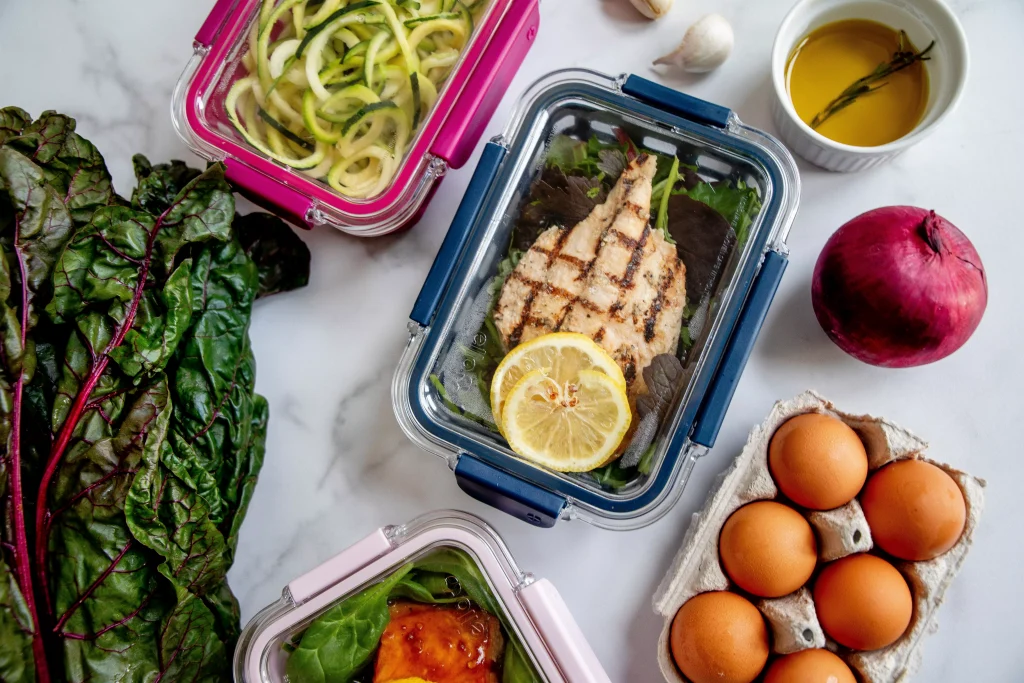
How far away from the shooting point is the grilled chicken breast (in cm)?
120

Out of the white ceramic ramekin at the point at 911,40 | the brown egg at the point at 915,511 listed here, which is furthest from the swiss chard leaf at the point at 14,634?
the white ceramic ramekin at the point at 911,40

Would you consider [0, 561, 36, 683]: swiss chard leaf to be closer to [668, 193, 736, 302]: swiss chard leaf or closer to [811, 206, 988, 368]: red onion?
[668, 193, 736, 302]: swiss chard leaf

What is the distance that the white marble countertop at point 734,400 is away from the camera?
129 cm

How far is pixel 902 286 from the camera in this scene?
1129 millimetres

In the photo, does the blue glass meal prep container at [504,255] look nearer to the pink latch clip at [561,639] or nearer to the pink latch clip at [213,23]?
the pink latch clip at [561,639]

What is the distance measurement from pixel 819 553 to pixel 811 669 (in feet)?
0.55

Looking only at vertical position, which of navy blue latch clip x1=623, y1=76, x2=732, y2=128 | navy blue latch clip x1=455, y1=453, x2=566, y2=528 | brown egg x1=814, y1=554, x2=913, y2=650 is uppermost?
navy blue latch clip x1=623, y1=76, x2=732, y2=128

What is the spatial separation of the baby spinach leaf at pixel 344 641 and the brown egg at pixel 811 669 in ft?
1.83

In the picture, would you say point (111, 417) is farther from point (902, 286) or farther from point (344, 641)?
point (902, 286)

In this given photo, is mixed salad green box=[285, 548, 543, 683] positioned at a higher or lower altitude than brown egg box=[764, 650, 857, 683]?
lower

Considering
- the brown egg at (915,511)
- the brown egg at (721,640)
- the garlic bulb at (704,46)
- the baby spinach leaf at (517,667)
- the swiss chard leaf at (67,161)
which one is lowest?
the baby spinach leaf at (517,667)

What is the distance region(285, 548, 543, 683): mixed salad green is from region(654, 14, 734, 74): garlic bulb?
34.0 inches

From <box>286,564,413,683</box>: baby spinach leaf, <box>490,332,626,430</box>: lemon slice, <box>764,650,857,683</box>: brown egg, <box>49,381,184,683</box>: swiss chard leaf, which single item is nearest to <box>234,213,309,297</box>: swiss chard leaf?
<box>49,381,184,683</box>: swiss chard leaf

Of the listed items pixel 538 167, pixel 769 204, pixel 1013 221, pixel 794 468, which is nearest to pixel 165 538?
pixel 538 167
